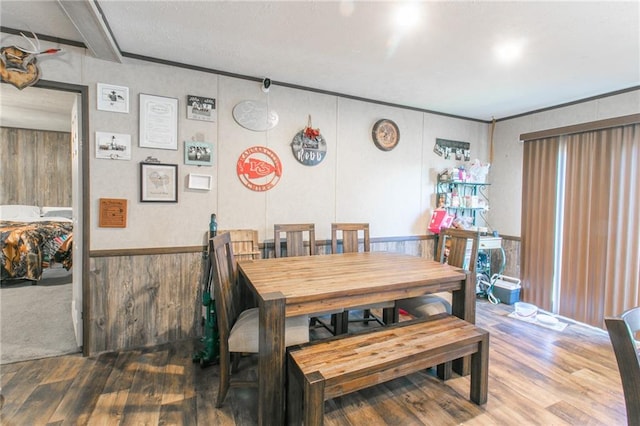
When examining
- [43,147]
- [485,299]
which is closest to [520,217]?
[485,299]

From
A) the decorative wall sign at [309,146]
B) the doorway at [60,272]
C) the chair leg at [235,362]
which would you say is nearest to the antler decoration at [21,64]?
the doorway at [60,272]

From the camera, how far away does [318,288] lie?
5.98ft

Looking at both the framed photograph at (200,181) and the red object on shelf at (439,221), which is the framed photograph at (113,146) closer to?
the framed photograph at (200,181)

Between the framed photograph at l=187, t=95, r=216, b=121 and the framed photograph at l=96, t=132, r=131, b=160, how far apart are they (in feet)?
1.88

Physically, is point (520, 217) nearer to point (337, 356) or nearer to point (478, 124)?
point (478, 124)

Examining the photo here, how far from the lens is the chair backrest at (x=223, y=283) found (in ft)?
5.79

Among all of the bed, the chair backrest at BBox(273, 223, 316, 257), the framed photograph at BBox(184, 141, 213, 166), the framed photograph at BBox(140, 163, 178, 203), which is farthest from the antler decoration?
the bed

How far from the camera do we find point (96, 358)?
7.86 feet

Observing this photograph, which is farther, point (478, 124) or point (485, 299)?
point (478, 124)

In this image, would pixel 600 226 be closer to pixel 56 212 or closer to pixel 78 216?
pixel 78 216

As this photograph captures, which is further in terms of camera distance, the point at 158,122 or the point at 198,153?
the point at 198,153

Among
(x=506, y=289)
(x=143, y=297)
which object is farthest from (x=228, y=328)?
(x=506, y=289)

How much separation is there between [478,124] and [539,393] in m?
3.57

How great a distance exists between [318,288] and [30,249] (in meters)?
4.68
